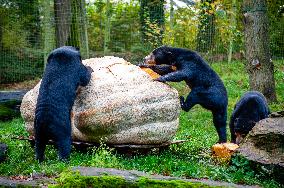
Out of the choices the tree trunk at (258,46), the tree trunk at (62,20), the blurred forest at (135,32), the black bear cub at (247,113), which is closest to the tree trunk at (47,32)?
the blurred forest at (135,32)

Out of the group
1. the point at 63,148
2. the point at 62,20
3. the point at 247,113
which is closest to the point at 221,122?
the point at 247,113

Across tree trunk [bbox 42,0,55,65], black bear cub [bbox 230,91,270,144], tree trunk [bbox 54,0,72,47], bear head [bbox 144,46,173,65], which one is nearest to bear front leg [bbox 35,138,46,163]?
bear head [bbox 144,46,173,65]

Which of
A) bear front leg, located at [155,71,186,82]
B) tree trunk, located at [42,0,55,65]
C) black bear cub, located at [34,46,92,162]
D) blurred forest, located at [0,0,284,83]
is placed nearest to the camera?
black bear cub, located at [34,46,92,162]

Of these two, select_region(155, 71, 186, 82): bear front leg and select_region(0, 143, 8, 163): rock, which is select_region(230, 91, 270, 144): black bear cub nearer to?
select_region(155, 71, 186, 82): bear front leg

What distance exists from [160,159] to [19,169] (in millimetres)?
1895

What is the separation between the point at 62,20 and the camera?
1728 centimetres

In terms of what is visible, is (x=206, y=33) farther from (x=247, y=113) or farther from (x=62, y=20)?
(x=247, y=113)

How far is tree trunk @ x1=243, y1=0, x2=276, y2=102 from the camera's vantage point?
1290 cm

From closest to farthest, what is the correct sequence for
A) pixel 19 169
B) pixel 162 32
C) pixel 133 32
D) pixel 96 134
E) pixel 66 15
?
pixel 19 169 < pixel 96 134 < pixel 66 15 < pixel 162 32 < pixel 133 32

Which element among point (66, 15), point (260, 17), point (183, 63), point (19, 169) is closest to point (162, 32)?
point (66, 15)

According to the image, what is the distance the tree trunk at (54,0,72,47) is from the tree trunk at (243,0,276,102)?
6.42 metres

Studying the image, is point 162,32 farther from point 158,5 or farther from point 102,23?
point 102,23

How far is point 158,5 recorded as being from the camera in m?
20.3

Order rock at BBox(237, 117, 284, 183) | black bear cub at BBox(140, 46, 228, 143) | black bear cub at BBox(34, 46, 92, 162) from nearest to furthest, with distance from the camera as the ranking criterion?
rock at BBox(237, 117, 284, 183) → black bear cub at BBox(34, 46, 92, 162) → black bear cub at BBox(140, 46, 228, 143)
